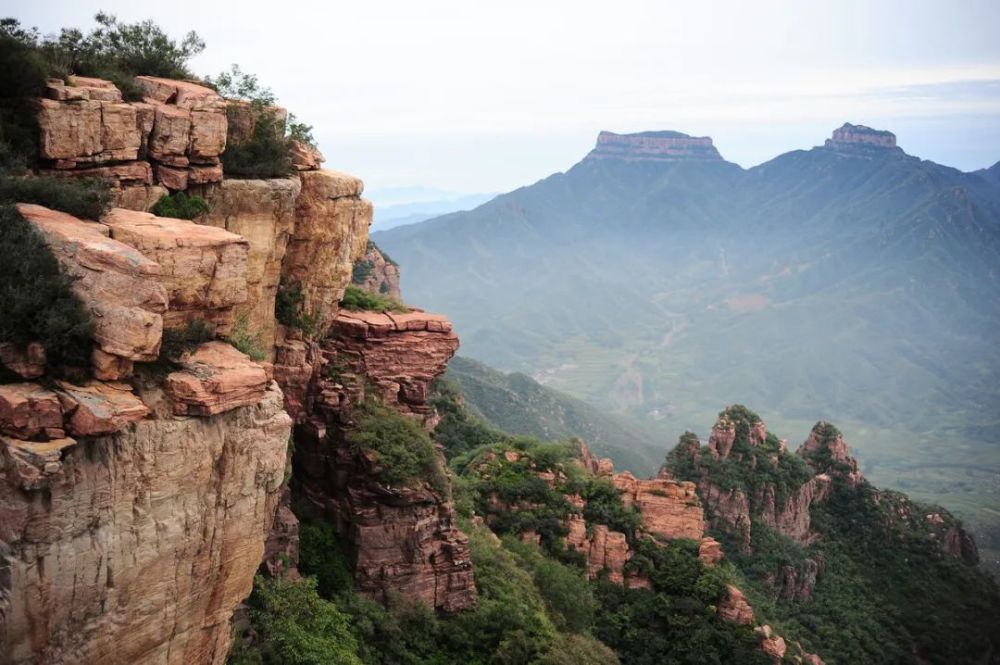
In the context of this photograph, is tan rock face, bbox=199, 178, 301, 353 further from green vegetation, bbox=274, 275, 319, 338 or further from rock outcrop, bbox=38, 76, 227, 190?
green vegetation, bbox=274, 275, 319, 338

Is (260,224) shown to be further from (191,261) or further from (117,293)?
(117,293)

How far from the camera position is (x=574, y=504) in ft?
123

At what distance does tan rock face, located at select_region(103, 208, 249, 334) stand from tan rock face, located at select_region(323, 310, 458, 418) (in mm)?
9268

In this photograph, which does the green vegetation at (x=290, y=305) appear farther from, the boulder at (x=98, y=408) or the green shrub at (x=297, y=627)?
the boulder at (x=98, y=408)

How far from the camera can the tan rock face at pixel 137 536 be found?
11594 millimetres

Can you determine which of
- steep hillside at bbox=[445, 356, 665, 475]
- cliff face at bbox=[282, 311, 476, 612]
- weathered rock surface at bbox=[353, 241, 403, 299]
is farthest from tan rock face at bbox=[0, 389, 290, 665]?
steep hillside at bbox=[445, 356, 665, 475]

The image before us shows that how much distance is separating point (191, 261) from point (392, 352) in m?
11.4

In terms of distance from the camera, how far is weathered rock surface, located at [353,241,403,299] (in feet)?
219

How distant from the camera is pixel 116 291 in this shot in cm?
1313

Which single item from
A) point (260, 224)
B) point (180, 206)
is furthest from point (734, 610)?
point (180, 206)

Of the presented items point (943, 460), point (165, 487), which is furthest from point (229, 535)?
point (943, 460)

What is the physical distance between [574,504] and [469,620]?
512 inches

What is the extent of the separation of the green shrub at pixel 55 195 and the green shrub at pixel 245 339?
128 inches

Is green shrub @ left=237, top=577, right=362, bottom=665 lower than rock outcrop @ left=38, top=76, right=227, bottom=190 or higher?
lower
